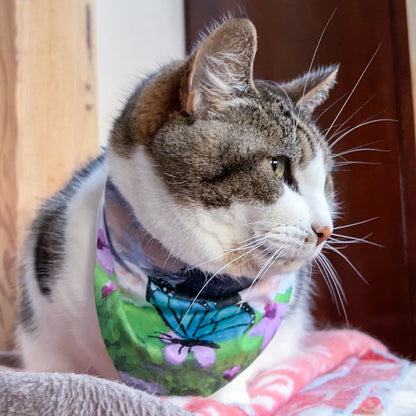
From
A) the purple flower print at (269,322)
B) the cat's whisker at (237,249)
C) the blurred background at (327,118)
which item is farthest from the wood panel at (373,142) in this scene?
the cat's whisker at (237,249)

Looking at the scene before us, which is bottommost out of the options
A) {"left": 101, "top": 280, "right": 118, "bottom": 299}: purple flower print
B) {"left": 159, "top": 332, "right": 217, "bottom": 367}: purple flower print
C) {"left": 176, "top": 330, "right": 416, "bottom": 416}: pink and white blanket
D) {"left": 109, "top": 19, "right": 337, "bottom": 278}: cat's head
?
{"left": 176, "top": 330, "right": 416, "bottom": 416}: pink and white blanket

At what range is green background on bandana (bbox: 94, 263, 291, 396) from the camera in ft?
2.74

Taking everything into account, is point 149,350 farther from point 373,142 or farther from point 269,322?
point 373,142

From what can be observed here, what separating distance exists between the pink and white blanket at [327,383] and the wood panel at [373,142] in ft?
0.46

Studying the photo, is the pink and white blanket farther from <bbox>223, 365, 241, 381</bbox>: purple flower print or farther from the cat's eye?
the cat's eye

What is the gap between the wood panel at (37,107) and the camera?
1.28m

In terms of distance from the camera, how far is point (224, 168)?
76 cm

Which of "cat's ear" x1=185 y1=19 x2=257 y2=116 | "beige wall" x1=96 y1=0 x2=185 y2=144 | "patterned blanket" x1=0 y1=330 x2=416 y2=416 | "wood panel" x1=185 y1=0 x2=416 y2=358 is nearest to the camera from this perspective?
"patterned blanket" x1=0 y1=330 x2=416 y2=416

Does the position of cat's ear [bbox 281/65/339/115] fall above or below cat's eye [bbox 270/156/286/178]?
above

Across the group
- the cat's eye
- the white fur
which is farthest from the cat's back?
the cat's eye

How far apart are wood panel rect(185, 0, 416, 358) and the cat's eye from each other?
531 mm

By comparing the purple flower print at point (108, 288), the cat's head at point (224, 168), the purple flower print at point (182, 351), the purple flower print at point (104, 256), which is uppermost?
the cat's head at point (224, 168)

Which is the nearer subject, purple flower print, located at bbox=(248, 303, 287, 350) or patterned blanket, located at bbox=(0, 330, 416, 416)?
patterned blanket, located at bbox=(0, 330, 416, 416)

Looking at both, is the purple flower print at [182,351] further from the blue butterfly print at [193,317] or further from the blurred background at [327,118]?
the blurred background at [327,118]
